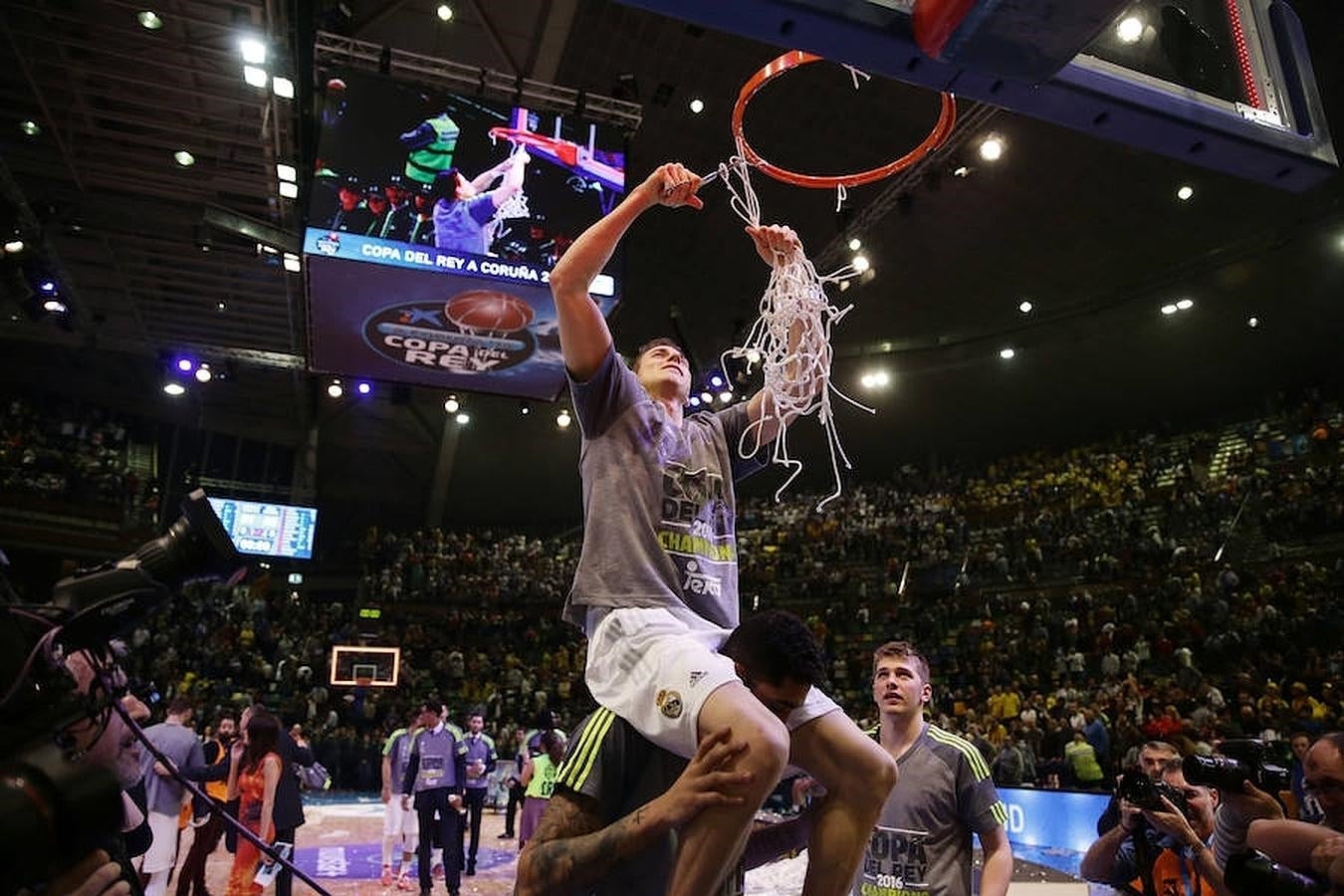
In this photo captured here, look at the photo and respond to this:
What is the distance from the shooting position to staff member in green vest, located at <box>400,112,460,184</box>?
315 inches

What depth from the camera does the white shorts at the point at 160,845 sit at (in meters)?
6.18

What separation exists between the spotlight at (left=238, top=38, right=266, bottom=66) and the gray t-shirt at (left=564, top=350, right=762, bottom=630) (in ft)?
27.2

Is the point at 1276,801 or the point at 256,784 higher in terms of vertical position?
the point at 1276,801

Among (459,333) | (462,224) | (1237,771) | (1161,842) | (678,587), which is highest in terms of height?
(462,224)

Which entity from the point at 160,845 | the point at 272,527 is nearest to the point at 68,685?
the point at 160,845

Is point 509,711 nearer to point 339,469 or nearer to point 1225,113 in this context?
point 339,469

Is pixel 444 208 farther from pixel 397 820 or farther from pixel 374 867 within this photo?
pixel 374 867

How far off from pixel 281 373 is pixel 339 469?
6.32 m

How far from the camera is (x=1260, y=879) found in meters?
1.77

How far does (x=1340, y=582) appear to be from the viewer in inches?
537

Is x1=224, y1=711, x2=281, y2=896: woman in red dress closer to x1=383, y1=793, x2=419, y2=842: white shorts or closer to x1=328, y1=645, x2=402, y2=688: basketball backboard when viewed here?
x1=383, y1=793, x2=419, y2=842: white shorts

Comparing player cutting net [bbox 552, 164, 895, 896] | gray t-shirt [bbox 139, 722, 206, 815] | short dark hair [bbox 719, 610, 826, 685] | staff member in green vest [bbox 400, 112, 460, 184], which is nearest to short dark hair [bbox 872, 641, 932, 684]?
player cutting net [bbox 552, 164, 895, 896]

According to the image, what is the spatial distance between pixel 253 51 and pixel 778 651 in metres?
9.15

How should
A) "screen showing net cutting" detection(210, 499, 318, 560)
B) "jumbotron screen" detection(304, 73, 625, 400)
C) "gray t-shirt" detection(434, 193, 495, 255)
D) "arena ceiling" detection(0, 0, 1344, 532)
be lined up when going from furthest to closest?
"screen showing net cutting" detection(210, 499, 318, 560)
"arena ceiling" detection(0, 0, 1344, 532)
"gray t-shirt" detection(434, 193, 495, 255)
"jumbotron screen" detection(304, 73, 625, 400)
